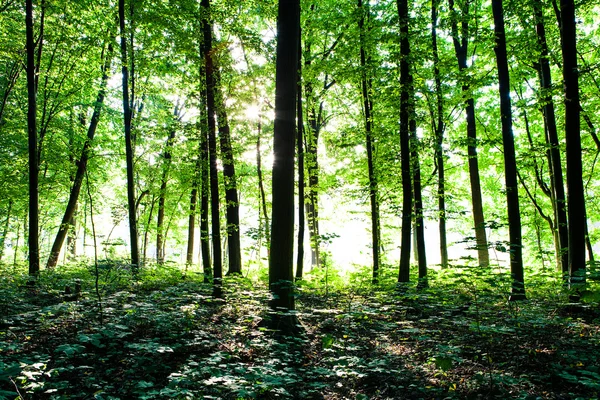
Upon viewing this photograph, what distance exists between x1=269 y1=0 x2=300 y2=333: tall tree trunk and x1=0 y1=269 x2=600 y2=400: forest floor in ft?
2.30

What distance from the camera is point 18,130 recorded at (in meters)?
14.4

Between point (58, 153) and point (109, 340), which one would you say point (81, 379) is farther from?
point (58, 153)

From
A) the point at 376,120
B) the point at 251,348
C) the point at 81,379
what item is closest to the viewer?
the point at 81,379

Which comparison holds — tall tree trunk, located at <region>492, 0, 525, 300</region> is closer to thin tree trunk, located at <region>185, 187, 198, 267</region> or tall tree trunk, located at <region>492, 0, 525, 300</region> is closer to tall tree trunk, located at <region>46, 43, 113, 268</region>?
thin tree trunk, located at <region>185, 187, 198, 267</region>

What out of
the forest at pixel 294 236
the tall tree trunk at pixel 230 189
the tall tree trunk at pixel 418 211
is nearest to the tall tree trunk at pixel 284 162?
the forest at pixel 294 236

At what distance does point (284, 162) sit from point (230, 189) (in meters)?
6.05

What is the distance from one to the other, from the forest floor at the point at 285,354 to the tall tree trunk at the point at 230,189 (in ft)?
15.8

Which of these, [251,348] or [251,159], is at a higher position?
[251,159]

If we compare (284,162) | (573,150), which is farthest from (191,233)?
(573,150)

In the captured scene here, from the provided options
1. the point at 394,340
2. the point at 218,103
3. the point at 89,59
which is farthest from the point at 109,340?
the point at 89,59

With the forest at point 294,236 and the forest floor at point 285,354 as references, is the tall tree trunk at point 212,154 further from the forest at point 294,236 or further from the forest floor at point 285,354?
the forest floor at point 285,354

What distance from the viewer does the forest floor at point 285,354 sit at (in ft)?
12.3

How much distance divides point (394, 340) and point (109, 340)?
15.6ft

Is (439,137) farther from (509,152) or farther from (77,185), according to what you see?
(77,185)
